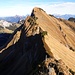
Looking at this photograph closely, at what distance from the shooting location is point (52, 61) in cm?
5988

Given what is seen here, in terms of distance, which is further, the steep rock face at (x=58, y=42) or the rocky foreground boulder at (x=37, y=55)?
the steep rock face at (x=58, y=42)

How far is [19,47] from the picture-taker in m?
126

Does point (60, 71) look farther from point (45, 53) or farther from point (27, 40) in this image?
point (27, 40)

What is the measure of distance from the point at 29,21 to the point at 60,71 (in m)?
89.7

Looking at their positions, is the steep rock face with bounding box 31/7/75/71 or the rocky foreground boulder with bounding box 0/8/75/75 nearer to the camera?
the rocky foreground boulder with bounding box 0/8/75/75

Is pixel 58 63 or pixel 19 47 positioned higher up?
pixel 58 63

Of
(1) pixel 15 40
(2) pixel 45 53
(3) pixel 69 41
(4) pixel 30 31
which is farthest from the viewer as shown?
(3) pixel 69 41

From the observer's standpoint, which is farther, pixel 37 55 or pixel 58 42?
pixel 58 42

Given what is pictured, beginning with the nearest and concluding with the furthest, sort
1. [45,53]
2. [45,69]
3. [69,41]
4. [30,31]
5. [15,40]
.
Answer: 1. [45,69]
2. [45,53]
3. [30,31]
4. [15,40]
5. [69,41]

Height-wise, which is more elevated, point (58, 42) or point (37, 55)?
point (37, 55)

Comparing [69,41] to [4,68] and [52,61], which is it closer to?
[4,68]

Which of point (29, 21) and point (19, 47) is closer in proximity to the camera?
point (19, 47)

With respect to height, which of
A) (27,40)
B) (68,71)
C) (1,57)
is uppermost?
(68,71)

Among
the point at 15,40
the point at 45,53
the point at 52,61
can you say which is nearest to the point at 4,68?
the point at 15,40
